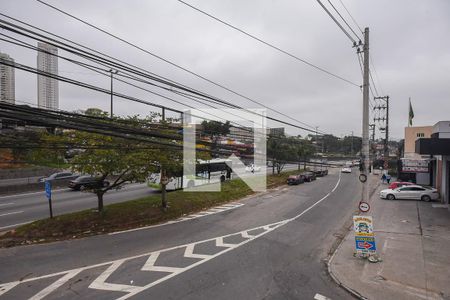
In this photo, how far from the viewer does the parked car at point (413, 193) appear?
886 inches

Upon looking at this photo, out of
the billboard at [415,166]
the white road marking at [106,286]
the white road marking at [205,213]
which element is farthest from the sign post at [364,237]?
the billboard at [415,166]

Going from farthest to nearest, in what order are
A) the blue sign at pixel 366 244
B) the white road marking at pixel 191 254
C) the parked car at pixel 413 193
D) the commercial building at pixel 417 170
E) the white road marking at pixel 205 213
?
the commercial building at pixel 417 170, the parked car at pixel 413 193, the white road marking at pixel 205 213, the white road marking at pixel 191 254, the blue sign at pixel 366 244

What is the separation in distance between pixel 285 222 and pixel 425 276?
25.3 feet

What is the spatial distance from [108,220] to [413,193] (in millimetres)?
22381

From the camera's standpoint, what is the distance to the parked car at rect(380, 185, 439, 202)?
73.8 feet

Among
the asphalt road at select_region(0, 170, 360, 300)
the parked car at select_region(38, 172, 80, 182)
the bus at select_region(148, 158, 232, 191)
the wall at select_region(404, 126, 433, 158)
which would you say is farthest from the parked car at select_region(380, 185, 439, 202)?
the parked car at select_region(38, 172, 80, 182)

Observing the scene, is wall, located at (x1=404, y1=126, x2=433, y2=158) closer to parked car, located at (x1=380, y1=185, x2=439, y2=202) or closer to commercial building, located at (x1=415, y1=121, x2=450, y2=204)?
commercial building, located at (x1=415, y1=121, x2=450, y2=204)

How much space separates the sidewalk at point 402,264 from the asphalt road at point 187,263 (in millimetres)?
682

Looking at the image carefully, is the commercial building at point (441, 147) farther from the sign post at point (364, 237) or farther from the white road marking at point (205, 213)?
the white road marking at point (205, 213)

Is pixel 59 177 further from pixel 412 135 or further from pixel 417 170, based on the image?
pixel 412 135

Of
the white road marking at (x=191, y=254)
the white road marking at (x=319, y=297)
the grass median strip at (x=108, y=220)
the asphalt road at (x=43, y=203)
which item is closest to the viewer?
the white road marking at (x=319, y=297)

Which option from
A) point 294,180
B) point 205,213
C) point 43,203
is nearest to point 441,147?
point 205,213

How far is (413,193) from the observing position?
905 inches

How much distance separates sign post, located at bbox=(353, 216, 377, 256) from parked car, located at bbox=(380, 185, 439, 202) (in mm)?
15352
